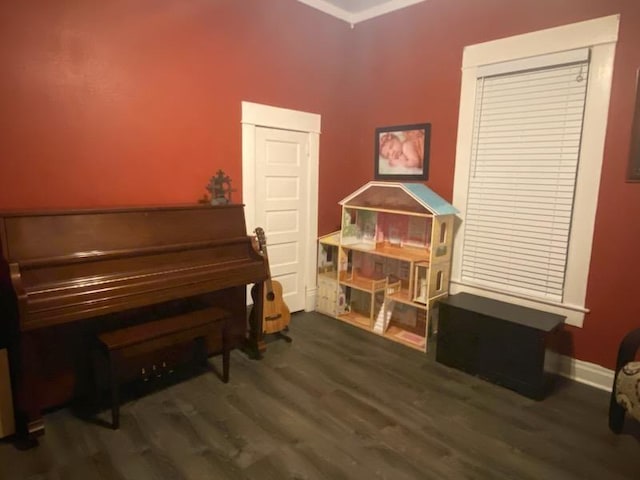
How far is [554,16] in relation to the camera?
2738 mm

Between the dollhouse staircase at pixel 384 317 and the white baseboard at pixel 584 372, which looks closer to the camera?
the white baseboard at pixel 584 372

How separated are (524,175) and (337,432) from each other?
7.09 ft

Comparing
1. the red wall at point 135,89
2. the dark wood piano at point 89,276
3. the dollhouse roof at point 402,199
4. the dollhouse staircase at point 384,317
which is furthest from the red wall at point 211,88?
the dollhouse staircase at point 384,317

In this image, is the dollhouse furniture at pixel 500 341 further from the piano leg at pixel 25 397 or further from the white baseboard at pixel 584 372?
the piano leg at pixel 25 397

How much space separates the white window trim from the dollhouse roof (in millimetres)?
685

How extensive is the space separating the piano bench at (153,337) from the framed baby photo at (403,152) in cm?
204

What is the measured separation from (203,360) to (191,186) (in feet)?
4.10

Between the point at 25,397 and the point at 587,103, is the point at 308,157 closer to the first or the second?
the point at 587,103

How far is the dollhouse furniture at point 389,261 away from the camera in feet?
10.6

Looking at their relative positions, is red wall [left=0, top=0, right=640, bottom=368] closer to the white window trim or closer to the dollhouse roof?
the white window trim

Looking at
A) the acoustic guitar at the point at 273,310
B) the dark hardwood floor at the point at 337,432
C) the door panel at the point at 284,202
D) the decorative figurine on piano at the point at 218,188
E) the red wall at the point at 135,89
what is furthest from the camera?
the door panel at the point at 284,202

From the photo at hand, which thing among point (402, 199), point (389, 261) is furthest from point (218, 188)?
point (389, 261)

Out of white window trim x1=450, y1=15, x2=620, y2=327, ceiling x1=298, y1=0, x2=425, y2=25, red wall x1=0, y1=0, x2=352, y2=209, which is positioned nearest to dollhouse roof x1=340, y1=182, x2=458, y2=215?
white window trim x1=450, y1=15, x2=620, y2=327

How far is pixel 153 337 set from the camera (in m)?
Answer: 2.27
